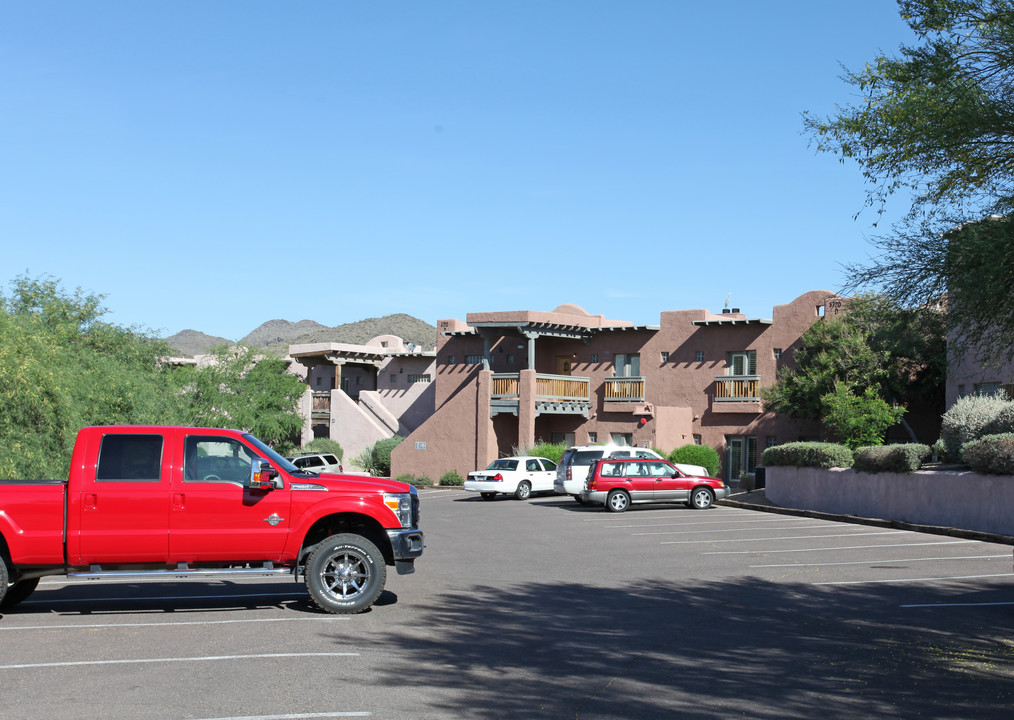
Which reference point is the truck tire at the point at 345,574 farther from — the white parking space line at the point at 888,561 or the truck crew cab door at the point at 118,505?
the white parking space line at the point at 888,561

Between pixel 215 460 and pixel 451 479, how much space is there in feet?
106

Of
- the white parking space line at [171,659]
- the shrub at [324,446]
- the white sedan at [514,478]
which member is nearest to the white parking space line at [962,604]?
the white parking space line at [171,659]

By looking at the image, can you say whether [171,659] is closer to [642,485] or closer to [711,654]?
[711,654]

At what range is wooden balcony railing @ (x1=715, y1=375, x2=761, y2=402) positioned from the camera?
3938 cm

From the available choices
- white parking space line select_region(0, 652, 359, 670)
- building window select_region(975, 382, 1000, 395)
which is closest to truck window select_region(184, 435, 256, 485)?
white parking space line select_region(0, 652, 359, 670)

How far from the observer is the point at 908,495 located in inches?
904

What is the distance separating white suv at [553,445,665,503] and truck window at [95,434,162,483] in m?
20.5

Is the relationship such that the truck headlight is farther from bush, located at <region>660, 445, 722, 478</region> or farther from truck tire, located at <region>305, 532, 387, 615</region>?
bush, located at <region>660, 445, 722, 478</region>

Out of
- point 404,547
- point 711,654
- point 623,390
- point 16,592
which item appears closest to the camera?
point 711,654

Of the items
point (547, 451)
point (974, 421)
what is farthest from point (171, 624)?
point (547, 451)

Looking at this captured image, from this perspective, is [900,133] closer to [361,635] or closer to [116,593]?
[361,635]

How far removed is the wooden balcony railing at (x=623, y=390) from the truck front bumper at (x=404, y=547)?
31356 millimetres

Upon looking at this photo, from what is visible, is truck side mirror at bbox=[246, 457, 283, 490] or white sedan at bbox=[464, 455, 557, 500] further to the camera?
white sedan at bbox=[464, 455, 557, 500]

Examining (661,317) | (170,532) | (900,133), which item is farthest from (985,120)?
(661,317)
